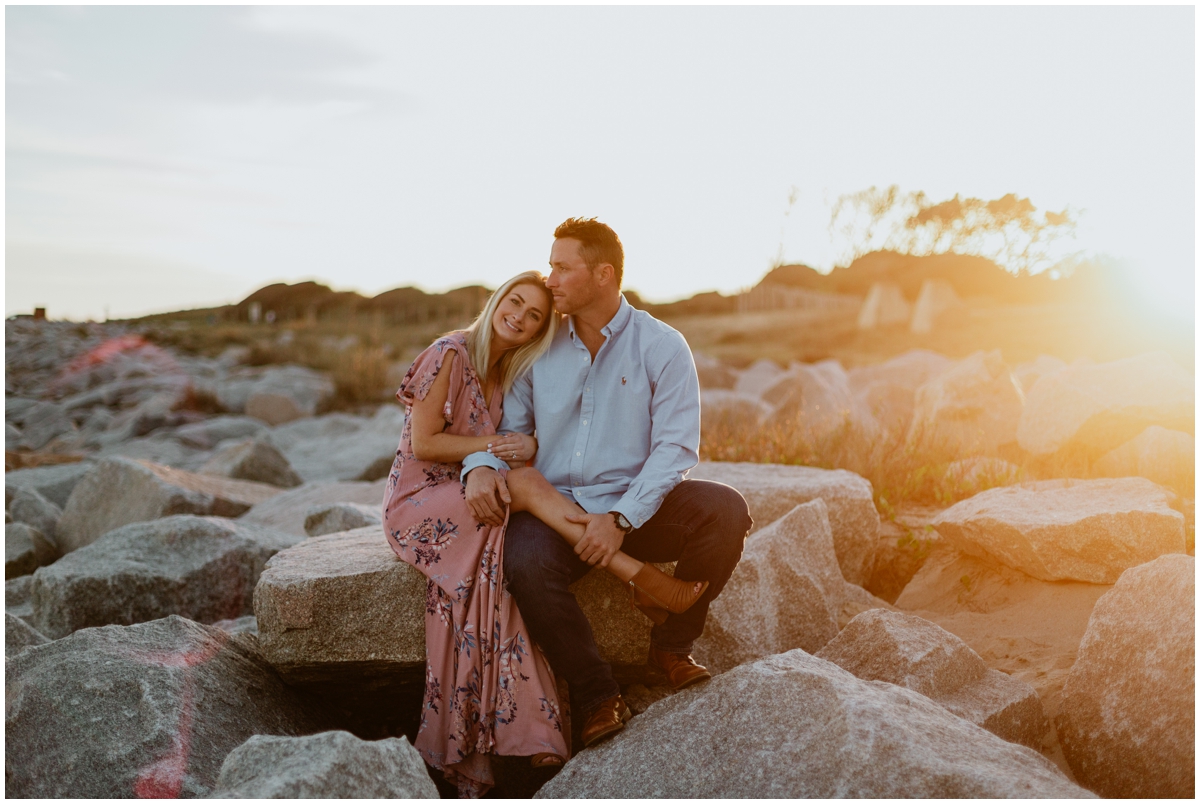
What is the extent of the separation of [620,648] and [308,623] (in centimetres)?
132

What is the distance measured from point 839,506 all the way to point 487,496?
8.63 feet

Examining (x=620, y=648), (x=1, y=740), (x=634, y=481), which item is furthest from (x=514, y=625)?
(x=1, y=740)

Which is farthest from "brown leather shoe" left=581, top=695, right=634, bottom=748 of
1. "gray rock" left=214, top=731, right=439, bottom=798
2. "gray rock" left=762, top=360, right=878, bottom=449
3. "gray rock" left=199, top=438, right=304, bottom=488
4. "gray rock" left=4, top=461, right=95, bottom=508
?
"gray rock" left=4, top=461, right=95, bottom=508

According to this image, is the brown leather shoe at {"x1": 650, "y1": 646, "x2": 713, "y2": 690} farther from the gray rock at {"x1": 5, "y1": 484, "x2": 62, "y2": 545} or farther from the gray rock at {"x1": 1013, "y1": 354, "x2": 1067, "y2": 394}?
the gray rock at {"x1": 1013, "y1": 354, "x2": 1067, "y2": 394}

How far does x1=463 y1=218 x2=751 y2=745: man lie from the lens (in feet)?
11.4

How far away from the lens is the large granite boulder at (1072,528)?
4410 millimetres

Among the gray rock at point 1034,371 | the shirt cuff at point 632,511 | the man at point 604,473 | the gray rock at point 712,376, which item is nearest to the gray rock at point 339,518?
the man at point 604,473

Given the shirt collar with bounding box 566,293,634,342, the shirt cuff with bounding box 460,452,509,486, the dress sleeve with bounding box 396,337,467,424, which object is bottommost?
the shirt cuff with bounding box 460,452,509,486

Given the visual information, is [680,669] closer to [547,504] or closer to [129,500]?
[547,504]

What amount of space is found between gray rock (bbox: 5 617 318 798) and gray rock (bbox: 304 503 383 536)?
189cm

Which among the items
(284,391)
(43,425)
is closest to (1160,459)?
(284,391)

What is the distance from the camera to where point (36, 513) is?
7812 mm

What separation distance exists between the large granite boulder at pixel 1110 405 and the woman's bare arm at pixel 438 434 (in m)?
5.07

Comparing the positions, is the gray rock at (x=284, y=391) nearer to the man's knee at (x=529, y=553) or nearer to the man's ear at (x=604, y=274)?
the man's ear at (x=604, y=274)
